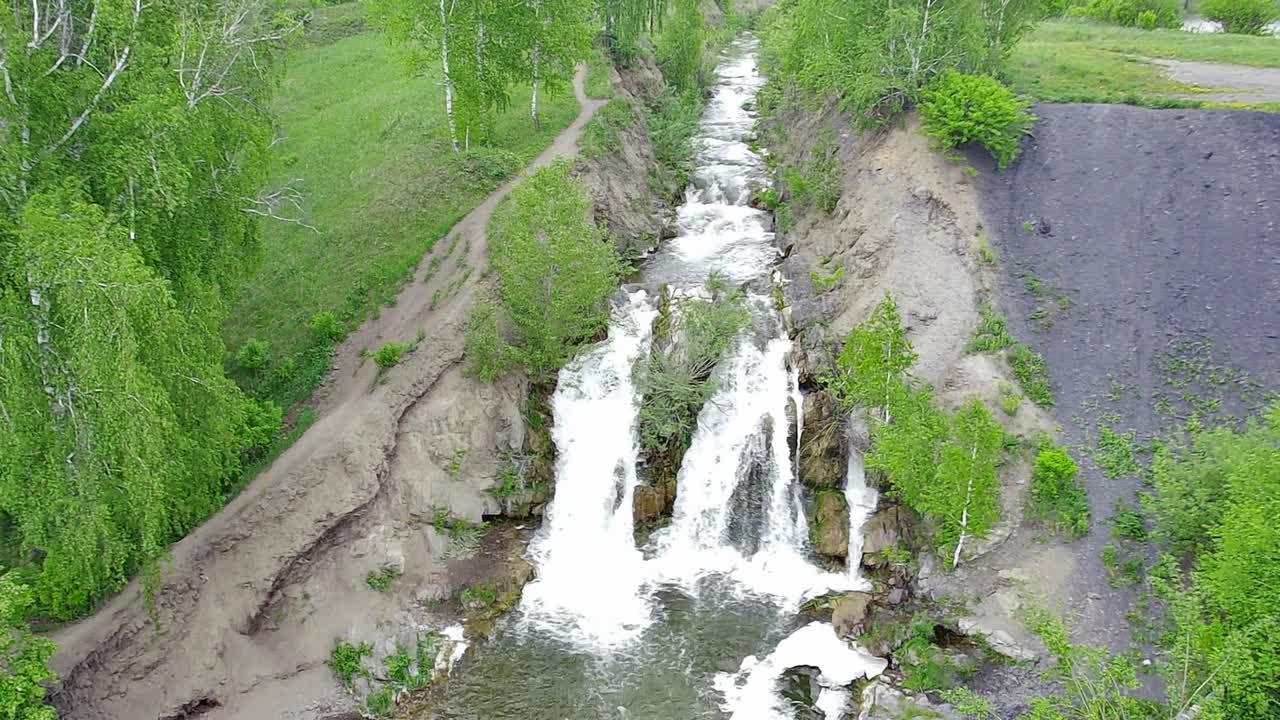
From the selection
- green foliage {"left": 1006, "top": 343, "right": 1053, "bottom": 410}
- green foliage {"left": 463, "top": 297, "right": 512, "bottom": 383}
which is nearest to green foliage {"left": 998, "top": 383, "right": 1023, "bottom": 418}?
green foliage {"left": 1006, "top": 343, "right": 1053, "bottom": 410}

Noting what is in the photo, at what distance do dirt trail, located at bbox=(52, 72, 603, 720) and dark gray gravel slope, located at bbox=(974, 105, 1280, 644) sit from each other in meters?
16.4

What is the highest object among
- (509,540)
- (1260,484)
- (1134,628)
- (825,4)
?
(825,4)

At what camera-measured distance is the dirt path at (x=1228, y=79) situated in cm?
3294

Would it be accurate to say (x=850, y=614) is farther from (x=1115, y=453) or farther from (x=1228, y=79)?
(x=1228, y=79)

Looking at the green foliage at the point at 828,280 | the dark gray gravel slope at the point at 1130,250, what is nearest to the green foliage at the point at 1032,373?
the dark gray gravel slope at the point at 1130,250

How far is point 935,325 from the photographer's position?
27.2 m

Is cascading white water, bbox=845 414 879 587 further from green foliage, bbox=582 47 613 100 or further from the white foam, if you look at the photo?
green foliage, bbox=582 47 613 100

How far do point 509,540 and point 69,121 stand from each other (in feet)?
49.0

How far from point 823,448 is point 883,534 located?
126 inches

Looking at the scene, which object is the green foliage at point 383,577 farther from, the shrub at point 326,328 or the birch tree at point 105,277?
the shrub at point 326,328

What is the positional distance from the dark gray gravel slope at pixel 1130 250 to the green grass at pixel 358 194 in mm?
20578

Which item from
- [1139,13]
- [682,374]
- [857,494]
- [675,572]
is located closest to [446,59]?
[682,374]

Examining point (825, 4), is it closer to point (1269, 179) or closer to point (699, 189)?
point (699, 189)

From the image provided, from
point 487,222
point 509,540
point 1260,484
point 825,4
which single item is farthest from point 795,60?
point 1260,484
